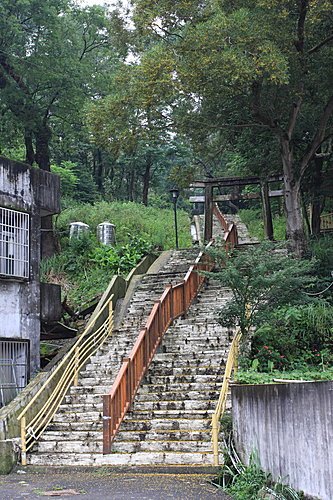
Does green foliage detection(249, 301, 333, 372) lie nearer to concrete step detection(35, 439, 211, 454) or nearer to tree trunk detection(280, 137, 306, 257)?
concrete step detection(35, 439, 211, 454)

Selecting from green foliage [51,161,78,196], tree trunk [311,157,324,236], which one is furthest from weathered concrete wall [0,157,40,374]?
green foliage [51,161,78,196]

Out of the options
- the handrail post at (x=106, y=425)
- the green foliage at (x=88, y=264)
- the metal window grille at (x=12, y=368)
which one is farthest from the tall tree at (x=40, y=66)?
the handrail post at (x=106, y=425)

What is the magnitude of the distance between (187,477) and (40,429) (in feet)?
12.0

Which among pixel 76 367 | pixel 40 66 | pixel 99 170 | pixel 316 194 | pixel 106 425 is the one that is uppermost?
pixel 99 170

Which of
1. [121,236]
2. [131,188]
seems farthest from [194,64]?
[131,188]

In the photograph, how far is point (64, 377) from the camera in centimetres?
1311

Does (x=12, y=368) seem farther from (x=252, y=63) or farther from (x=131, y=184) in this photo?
(x=131, y=184)

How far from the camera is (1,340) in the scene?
45.3ft

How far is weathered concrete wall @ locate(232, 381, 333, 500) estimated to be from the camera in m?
7.18

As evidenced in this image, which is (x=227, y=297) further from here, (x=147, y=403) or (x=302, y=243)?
(x=147, y=403)

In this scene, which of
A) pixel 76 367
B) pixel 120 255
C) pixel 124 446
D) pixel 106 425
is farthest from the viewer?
pixel 120 255

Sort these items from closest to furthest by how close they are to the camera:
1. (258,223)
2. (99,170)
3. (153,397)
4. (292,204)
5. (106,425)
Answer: (106,425) < (153,397) < (292,204) < (258,223) < (99,170)

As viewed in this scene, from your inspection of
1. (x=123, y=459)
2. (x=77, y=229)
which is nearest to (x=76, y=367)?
(x=123, y=459)

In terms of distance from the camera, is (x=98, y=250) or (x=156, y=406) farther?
(x=98, y=250)
